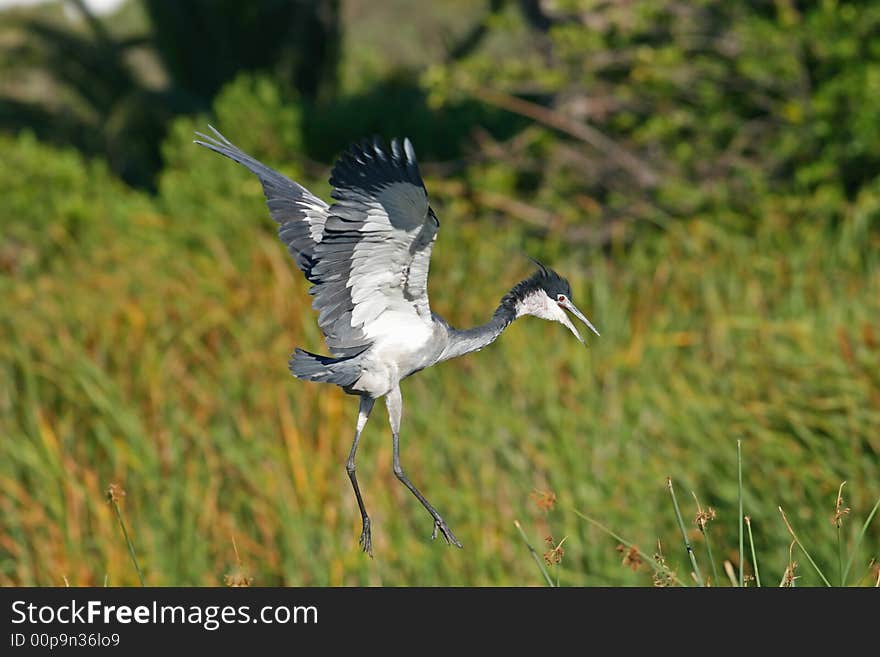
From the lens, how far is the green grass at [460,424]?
6754mm

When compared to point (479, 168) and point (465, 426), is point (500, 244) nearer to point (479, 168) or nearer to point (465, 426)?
point (479, 168)

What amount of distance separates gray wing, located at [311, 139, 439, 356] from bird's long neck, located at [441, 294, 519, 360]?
4 centimetres

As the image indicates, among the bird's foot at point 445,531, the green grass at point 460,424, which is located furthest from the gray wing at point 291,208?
the green grass at point 460,424

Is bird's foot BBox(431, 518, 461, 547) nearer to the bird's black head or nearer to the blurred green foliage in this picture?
the bird's black head

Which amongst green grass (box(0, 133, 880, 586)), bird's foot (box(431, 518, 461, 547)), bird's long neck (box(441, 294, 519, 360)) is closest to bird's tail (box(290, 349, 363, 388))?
bird's long neck (box(441, 294, 519, 360))

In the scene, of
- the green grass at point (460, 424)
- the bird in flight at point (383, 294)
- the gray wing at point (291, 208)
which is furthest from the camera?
the green grass at point (460, 424)

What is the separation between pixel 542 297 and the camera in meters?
1.57

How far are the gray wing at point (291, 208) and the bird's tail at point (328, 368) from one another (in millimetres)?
171

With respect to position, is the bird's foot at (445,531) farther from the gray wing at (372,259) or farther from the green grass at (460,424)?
the green grass at (460,424)

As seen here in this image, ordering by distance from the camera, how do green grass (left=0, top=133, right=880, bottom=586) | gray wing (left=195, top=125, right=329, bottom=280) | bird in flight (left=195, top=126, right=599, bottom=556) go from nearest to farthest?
bird in flight (left=195, top=126, right=599, bottom=556)
gray wing (left=195, top=125, right=329, bottom=280)
green grass (left=0, top=133, right=880, bottom=586)

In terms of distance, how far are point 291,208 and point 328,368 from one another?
47 centimetres

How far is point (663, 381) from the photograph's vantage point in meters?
7.84

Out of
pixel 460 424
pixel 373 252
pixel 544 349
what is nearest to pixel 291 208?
pixel 373 252

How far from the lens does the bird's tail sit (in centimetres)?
152
